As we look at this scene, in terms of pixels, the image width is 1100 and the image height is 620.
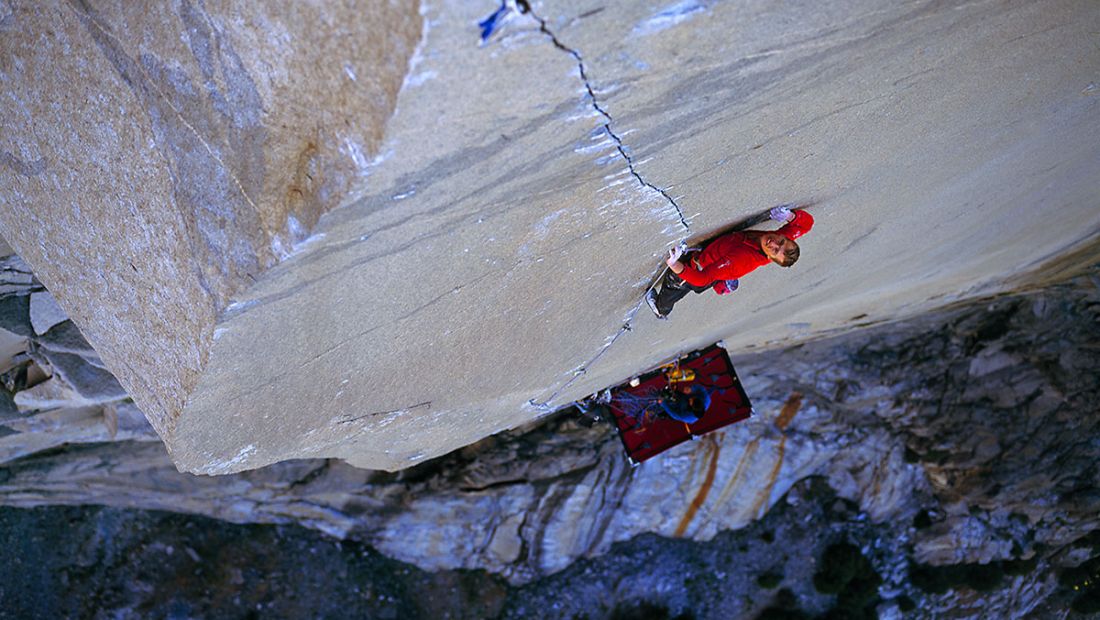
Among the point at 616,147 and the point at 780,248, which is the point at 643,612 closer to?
the point at 780,248

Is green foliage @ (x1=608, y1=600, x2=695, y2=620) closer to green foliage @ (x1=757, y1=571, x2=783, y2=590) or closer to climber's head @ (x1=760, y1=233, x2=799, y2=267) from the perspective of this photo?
green foliage @ (x1=757, y1=571, x2=783, y2=590)

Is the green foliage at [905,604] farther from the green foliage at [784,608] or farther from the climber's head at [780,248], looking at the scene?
the climber's head at [780,248]

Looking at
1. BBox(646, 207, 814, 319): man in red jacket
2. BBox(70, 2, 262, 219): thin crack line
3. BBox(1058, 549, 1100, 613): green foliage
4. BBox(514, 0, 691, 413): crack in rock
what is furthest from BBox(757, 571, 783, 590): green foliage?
BBox(70, 2, 262, 219): thin crack line

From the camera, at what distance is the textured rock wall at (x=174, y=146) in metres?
1.88

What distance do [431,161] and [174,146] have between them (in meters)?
0.81

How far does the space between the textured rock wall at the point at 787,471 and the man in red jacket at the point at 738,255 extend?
2.95 metres

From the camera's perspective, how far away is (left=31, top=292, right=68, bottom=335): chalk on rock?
3725 mm

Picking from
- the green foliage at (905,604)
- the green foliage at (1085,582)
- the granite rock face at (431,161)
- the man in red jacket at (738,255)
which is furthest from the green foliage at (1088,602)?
the man in red jacket at (738,255)

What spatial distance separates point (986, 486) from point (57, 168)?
21.0ft

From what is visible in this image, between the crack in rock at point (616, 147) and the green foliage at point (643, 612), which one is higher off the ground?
the crack in rock at point (616, 147)

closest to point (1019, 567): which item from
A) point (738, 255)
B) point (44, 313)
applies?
point (738, 255)

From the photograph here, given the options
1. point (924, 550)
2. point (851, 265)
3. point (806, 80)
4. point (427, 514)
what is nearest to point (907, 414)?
point (924, 550)

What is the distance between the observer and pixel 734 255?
8.99 ft

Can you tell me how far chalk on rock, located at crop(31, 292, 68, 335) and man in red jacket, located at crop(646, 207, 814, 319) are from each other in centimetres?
288
